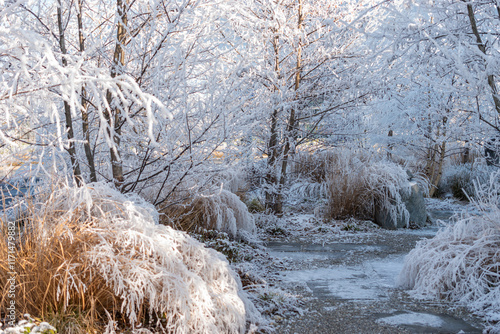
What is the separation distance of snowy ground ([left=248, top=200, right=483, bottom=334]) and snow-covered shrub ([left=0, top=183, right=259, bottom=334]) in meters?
0.72

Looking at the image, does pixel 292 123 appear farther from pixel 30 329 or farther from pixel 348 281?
pixel 30 329

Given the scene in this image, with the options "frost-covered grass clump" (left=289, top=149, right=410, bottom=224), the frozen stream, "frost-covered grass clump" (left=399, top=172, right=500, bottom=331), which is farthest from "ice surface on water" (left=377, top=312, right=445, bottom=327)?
"frost-covered grass clump" (left=289, top=149, right=410, bottom=224)

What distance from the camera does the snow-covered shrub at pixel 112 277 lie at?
8.03ft

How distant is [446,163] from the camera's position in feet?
40.5

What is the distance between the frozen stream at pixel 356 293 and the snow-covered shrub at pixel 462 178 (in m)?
5.08

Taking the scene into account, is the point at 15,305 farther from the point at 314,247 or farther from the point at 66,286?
the point at 314,247

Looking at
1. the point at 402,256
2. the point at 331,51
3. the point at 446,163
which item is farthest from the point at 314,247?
the point at 446,163

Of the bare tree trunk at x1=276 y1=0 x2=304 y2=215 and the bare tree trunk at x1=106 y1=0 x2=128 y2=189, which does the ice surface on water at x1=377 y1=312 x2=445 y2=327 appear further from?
the bare tree trunk at x1=276 y1=0 x2=304 y2=215

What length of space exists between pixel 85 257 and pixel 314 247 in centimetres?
378

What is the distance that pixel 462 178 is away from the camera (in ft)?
35.0

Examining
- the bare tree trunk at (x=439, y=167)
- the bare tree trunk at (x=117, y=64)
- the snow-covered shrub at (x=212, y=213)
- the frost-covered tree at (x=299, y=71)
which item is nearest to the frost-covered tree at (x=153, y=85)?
the bare tree trunk at (x=117, y=64)

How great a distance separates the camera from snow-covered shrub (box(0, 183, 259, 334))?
245 centimetres

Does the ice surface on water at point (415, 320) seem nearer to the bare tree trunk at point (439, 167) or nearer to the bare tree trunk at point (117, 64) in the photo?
the bare tree trunk at point (117, 64)

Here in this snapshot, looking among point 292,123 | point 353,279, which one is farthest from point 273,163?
point 353,279
